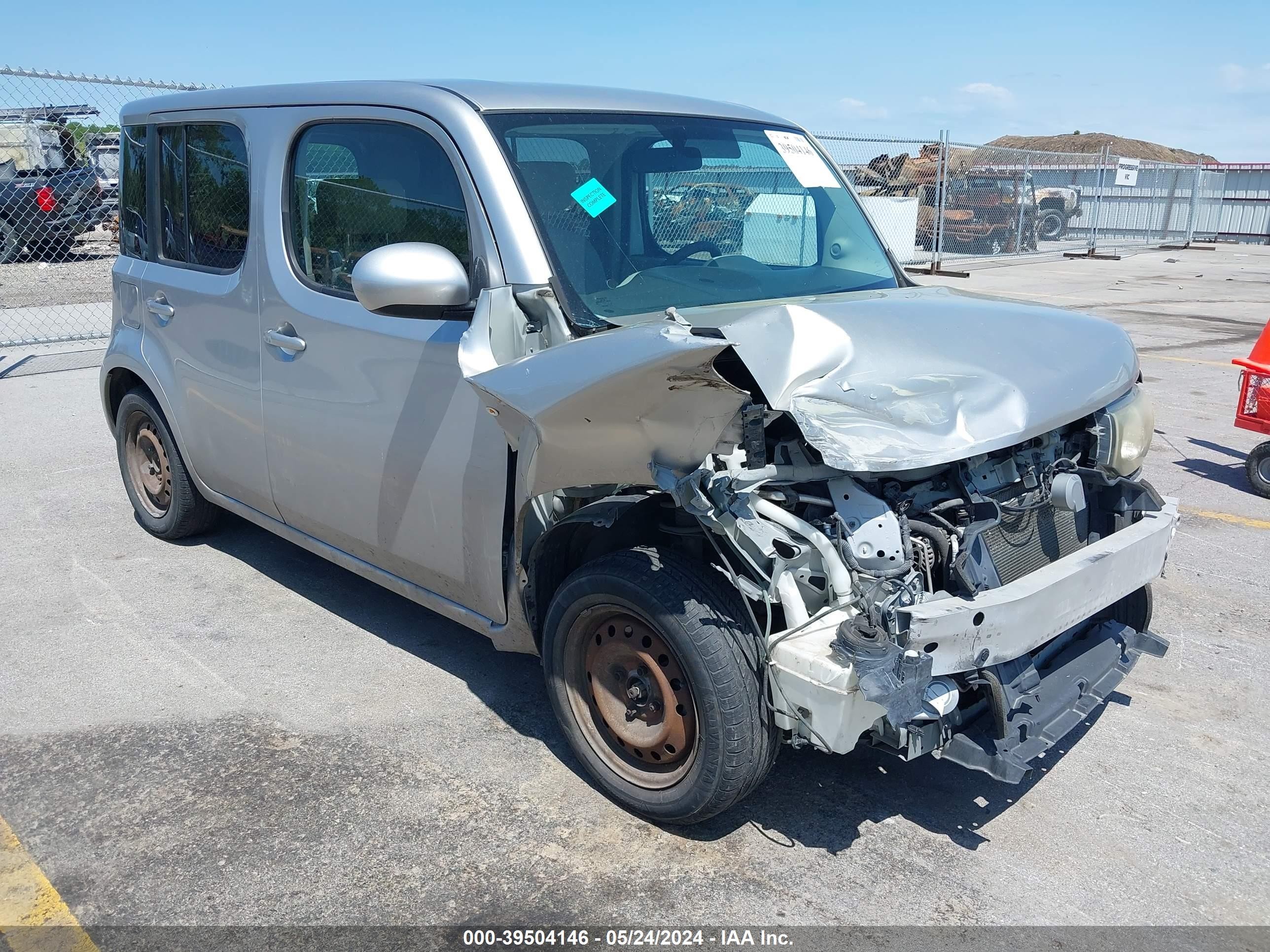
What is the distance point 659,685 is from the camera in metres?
2.92

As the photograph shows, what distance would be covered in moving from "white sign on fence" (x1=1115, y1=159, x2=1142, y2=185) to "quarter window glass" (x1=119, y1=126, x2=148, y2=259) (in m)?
24.1

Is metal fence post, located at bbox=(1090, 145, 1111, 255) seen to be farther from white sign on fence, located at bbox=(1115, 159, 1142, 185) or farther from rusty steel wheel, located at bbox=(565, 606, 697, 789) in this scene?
rusty steel wheel, located at bbox=(565, 606, 697, 789)

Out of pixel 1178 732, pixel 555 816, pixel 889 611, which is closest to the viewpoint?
pixel 889 611

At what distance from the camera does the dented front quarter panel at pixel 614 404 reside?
246cm

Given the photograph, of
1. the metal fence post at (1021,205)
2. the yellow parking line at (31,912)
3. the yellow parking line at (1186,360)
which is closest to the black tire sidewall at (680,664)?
the yellow parking line at (31,912)

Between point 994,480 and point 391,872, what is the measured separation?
6.50 feet

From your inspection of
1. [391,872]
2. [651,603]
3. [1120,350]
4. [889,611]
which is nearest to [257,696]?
[391,872]

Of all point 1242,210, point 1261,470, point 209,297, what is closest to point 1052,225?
point 1242,210

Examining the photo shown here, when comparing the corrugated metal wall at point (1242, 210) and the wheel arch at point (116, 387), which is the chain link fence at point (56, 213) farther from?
the corrugated metal wall at point (1242, 210)

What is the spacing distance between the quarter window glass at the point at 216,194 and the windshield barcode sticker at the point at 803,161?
2.11 metres

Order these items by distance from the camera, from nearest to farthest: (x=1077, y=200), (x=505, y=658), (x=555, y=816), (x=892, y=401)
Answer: (x=892, y=401) → (x=555, y=816) → (x=505, y=658) → (x=1077, y=200)

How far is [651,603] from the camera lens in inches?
108

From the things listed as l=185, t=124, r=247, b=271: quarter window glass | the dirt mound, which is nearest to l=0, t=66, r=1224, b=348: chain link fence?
l=185, t=124, r=247, b=271: quarter window glass

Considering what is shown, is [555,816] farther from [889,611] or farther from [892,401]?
[892,401]
